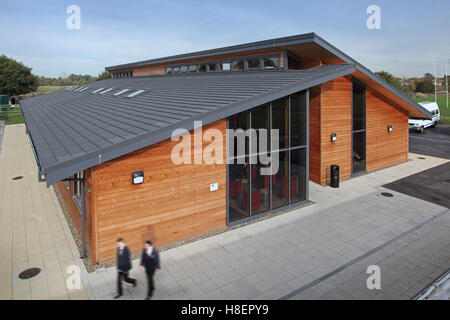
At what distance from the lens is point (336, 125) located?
1385cm

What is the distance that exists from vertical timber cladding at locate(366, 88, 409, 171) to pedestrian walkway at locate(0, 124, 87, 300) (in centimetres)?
1334

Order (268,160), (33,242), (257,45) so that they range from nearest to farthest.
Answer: (33,242), (268,160), (257,45)

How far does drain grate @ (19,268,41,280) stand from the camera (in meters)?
7.21

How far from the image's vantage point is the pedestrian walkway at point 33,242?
22.2ft

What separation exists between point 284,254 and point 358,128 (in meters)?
8.98

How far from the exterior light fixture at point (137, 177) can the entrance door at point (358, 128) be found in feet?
34.1

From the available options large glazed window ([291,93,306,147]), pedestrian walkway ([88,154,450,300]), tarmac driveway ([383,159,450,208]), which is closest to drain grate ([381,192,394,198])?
tarmac driveway ([383,159,450,208])

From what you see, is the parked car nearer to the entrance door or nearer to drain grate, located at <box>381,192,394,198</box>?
the entrance door

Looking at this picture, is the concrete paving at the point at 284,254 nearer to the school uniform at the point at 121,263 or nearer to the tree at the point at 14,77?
the school uniform at the point at 121,263

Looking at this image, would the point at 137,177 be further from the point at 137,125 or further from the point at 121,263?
the point at 121,263
